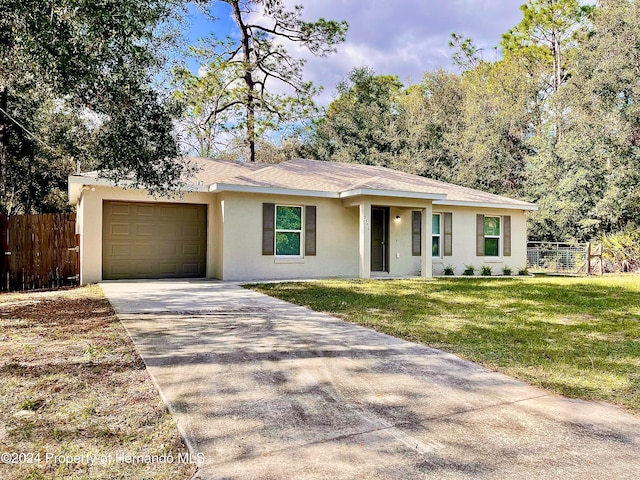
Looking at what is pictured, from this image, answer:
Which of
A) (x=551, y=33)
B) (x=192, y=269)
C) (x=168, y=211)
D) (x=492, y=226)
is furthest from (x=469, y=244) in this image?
(x=551, y=33)

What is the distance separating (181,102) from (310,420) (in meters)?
6.29

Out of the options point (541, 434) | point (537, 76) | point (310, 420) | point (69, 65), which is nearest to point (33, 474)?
point (310, 420)

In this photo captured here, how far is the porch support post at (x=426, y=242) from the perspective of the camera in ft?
42.0

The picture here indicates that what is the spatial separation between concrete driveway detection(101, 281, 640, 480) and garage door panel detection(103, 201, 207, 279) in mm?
7113

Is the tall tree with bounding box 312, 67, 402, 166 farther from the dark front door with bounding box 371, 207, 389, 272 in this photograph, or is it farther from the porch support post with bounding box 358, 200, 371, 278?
the porch support post with bounding box 358, 200, 371, 278

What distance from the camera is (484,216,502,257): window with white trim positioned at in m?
15.0

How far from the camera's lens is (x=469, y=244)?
1466 cm

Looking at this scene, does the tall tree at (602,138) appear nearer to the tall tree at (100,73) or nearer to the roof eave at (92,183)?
the roof eave at (92,183)

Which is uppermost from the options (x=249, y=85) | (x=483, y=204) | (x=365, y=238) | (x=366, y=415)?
(x=249, y=85)

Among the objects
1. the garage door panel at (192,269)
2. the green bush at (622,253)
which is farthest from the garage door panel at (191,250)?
the green bush at (622,253)

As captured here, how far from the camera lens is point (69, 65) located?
510 centimetres

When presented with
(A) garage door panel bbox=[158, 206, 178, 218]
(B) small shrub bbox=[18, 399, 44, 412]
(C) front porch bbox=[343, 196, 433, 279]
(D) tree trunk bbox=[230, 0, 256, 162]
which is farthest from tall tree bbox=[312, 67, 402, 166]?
(B) small shrub bbox=[18, 399, 44, 412]

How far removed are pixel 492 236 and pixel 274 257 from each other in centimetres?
782

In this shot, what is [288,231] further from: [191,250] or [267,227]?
[191,250]
